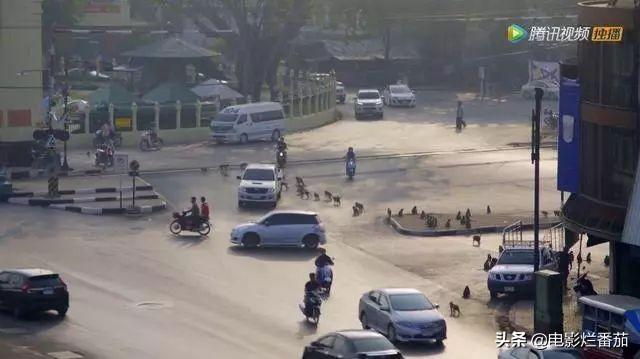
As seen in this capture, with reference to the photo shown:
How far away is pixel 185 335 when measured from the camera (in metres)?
33.0

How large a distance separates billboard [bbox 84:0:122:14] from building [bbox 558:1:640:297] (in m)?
90.1

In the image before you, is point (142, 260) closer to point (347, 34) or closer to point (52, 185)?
point (52, 185)

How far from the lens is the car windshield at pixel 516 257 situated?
39469mm

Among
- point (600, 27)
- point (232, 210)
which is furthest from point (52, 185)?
point (600, 27)

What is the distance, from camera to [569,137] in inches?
1489

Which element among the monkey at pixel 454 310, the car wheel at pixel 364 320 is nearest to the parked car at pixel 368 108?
the monkey at pixel 454 310

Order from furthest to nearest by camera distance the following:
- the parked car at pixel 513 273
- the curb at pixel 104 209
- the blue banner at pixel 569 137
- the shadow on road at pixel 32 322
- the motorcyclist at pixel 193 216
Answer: the curb at pixel 104 209 → the motorcyclist at pixel 193 216 → the parked car at pixel 513 273 → the blue banner at pixel 569 137 → the shadow on road at pixel 32 322

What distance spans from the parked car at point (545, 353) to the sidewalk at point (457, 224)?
20.3 metres

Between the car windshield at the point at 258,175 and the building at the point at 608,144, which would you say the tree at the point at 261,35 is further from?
the building at the point at 608,144

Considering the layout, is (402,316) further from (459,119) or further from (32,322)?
(459,119)

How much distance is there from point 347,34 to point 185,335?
252 feet

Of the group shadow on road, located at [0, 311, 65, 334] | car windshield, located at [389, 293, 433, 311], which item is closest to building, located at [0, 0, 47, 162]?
shadow on road, located at [0, 311, 65, 334]

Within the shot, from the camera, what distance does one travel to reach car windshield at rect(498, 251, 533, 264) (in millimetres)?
39469

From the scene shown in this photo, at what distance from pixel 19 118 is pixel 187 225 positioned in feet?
67.0
